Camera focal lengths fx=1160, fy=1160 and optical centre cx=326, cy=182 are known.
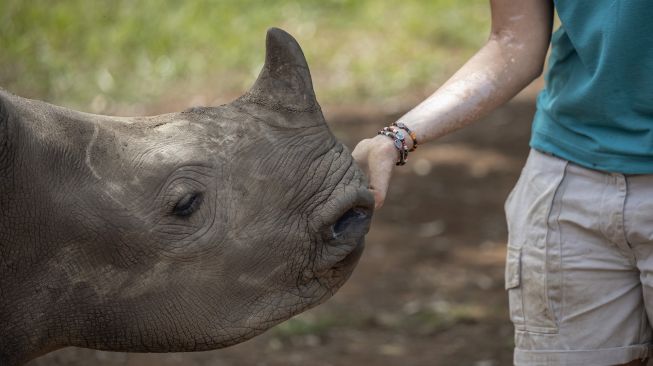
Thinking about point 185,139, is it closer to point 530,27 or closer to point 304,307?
point 304,307

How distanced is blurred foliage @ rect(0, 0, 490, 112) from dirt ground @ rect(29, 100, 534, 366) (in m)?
1.32

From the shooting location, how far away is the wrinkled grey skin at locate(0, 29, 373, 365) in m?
2.59

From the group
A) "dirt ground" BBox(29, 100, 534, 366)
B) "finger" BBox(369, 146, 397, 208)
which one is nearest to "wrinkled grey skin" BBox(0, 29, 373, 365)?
"finger" BBox(369, 146, 397, 208)

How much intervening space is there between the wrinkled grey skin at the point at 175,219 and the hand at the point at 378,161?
122mm

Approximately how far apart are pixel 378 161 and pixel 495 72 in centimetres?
43

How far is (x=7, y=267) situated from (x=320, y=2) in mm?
8659

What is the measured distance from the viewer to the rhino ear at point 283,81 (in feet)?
9.16

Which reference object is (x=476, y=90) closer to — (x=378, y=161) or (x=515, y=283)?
(x=378, y=161)

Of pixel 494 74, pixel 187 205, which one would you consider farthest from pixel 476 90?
pixel 187 205

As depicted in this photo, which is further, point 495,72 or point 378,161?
point 495,72

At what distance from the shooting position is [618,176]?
2879 millimetres

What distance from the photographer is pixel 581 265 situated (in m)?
2.96

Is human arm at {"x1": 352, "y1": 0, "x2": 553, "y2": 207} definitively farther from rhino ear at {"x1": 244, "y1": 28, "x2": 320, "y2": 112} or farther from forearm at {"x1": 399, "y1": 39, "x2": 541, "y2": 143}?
rhino ear at {"x1": 244, "y1": 28, "x2": 320, "y2": 112}

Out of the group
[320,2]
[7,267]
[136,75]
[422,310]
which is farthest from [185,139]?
[320,2]
